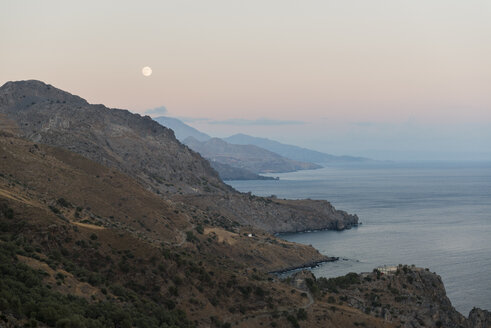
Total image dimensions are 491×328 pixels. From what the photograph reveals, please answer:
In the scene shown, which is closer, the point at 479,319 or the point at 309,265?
the point at 479,319

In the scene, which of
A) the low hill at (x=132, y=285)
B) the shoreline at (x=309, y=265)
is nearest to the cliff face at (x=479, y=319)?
the low hill at (x=132, y=285)

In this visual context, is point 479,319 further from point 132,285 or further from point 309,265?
point 309,265

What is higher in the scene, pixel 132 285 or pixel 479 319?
pixel 132 285

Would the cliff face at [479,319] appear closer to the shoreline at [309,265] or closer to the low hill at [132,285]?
the low hill at [132,285]

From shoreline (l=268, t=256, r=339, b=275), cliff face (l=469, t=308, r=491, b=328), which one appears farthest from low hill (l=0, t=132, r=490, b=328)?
shoreline (l=268, t=256, r=339, b=275)

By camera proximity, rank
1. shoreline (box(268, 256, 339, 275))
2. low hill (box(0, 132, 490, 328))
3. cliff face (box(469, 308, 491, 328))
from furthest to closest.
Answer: shoreline (box(268, 256, 339, 275)) → cliff face (box(469, 308, 491, 328)) → low hill (box(0, 132, 490, 328))

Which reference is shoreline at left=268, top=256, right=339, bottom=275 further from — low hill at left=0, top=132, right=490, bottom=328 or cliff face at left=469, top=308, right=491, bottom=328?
cliff face at left=469, top=308, right=491, bottom=328

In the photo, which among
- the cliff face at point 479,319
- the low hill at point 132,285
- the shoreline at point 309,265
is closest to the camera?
the low hill at point 132,285

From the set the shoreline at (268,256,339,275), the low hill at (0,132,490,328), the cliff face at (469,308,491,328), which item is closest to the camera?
the low hill at (0,132,490,328)

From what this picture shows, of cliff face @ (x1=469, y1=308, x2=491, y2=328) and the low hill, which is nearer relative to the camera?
the low hill

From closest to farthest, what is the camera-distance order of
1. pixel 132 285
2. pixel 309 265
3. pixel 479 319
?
pixel 132 285 < pixel 479 319 < pixel 309 265

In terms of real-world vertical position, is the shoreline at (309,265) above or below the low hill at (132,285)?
below

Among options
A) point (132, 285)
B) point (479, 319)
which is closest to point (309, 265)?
point (479, 319)

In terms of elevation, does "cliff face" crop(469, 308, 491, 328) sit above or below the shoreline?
above
